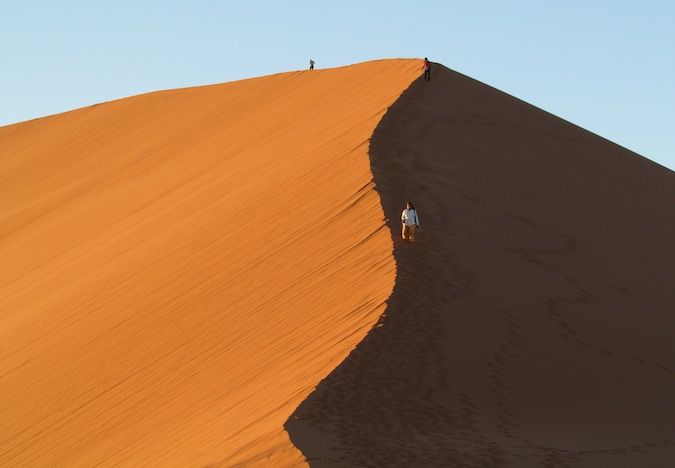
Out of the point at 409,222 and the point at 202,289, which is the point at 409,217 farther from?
the point at 202,289

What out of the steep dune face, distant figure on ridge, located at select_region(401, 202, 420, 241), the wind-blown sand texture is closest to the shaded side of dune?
the wind-blown sand texture

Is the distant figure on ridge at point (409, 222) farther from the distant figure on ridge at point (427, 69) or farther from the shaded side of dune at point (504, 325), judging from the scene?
the distant figure on ridge at point (427, 69)

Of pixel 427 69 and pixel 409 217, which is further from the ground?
pixel 427 69

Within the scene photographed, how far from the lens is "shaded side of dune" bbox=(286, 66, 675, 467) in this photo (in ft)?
31.6

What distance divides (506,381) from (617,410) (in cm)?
113

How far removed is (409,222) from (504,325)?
191cm

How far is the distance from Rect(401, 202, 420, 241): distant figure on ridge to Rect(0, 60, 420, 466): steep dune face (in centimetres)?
24

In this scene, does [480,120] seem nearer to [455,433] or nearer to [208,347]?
[208,347]

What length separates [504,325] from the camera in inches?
479

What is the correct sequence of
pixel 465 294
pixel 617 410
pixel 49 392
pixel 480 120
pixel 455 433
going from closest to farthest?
pixel 455 433 < pixel 617 410 < pixel 465 294 < pixel 49 392 < pixel 480 120

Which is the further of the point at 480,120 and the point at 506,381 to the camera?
the point at 480,120

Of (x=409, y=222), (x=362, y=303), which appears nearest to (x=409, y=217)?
(x=409, y=222)

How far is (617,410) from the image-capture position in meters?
11.3

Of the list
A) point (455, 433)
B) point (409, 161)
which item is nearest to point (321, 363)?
point (455, 433)
